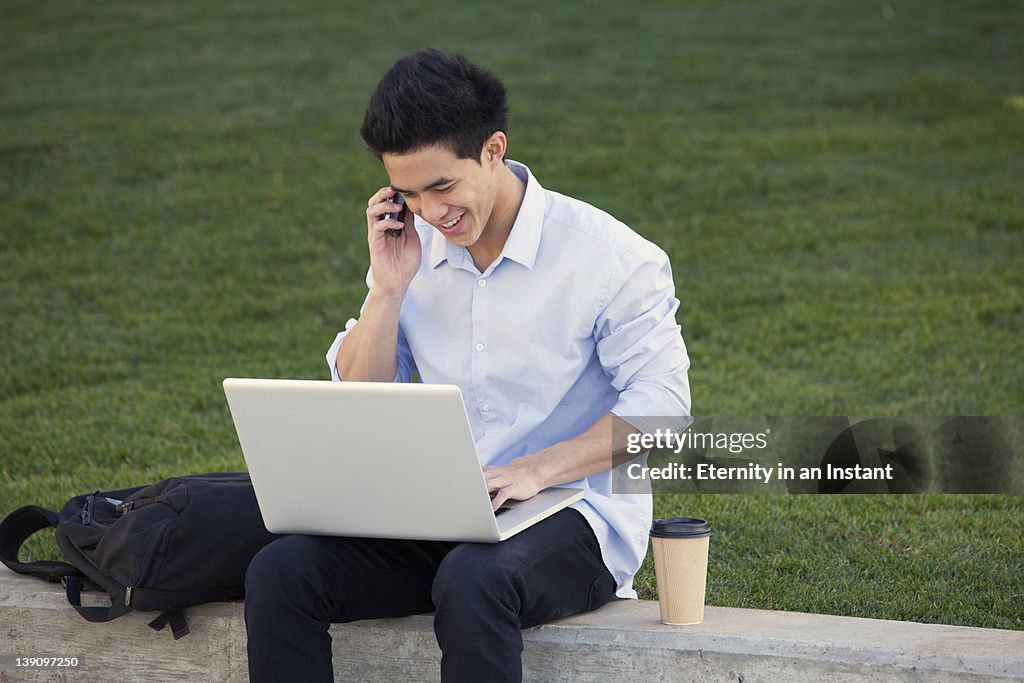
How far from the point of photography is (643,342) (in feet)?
10.2

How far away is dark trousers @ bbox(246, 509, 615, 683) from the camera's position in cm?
277

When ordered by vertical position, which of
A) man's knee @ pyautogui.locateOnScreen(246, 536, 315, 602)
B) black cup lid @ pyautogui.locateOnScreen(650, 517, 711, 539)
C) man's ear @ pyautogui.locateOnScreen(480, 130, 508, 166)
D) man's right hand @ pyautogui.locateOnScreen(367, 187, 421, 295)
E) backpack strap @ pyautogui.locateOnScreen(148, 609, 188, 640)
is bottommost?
backpack strap @ pyautogui.locateOnScreen(148, 609, 188, 640)

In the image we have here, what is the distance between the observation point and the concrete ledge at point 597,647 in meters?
2.89

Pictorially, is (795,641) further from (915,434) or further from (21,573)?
(915,434)

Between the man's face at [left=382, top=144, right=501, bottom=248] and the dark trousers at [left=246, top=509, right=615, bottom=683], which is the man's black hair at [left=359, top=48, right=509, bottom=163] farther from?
the dark trousers at [left=246, top=509, right=615, bottom=683]

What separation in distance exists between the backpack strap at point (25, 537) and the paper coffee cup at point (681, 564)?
1.69 metres

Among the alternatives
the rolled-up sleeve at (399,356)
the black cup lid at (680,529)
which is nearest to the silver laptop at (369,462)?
the black cup lid at (680,529)

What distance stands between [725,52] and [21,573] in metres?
9.63

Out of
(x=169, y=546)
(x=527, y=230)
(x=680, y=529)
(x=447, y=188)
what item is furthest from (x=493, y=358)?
(x=169, y=546)

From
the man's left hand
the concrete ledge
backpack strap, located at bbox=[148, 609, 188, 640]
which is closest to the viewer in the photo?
the concrete ledge

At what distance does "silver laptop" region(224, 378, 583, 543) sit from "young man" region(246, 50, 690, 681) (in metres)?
0.07

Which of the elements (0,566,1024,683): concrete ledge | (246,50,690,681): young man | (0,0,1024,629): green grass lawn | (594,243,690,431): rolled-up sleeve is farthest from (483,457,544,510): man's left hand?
(0,0,1024,629): green grass lawn

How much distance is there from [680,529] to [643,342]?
1.50ft

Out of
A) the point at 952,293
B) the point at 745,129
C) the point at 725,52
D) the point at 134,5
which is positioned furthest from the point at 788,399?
the point at 134,5
